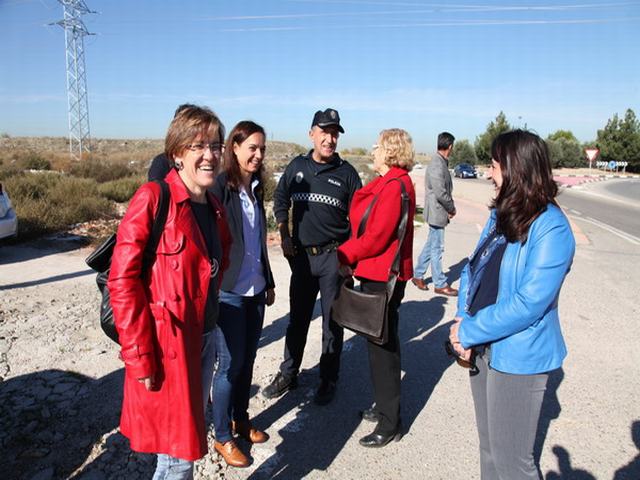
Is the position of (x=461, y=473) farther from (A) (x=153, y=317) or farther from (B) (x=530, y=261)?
(A) (x=153, y=317)

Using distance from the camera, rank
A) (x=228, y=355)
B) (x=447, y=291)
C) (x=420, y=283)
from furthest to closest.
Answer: (x=420, y=283), (x=447, y=291), (x=228, y=355)

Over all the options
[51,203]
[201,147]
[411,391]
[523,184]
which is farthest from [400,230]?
[51,203]

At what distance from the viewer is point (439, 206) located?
21.0 ft

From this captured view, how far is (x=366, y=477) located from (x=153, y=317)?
171 centimetres

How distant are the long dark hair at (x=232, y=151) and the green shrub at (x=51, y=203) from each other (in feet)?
24.8

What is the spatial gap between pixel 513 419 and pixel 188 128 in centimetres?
186

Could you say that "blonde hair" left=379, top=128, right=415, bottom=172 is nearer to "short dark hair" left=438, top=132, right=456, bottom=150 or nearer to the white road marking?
"short dark hair" left=438, top=132, right=456, bottom=150

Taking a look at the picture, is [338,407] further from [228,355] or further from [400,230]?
A: [400,230]

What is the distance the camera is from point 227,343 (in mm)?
2746

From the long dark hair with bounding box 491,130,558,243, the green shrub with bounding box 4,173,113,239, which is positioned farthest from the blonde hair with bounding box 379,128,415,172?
the green shrub with bounding box 4,173,113,239

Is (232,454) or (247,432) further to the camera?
(247,432)

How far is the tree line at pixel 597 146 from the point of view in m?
52.6

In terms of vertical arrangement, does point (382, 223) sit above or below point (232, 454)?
above

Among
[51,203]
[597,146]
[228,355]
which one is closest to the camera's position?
[228,355]
